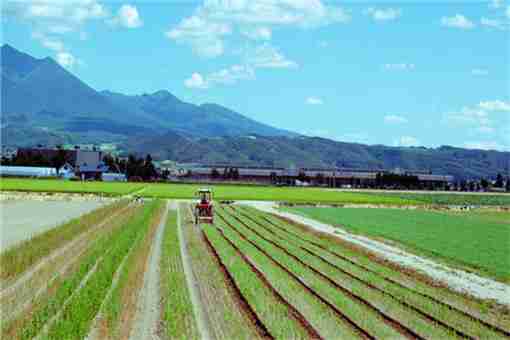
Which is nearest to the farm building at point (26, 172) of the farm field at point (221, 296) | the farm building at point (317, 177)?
the farm building at point (317, 177)

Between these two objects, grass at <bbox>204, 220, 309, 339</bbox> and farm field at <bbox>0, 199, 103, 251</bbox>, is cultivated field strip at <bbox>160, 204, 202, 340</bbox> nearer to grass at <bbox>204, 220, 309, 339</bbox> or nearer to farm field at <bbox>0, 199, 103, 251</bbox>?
grass at <bbox>204, 220, 309, 339</bbox>

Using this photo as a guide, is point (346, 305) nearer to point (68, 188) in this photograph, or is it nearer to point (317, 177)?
point (68, 188)

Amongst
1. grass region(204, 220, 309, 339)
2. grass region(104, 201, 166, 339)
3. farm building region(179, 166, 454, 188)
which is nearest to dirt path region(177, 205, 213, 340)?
grass region(204, 220, 309, 339)

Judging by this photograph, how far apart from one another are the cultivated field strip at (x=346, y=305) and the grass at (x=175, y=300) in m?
2.96

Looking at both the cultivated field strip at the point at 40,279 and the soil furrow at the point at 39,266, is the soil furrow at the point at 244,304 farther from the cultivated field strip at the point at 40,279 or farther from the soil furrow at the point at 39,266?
the soil furrow at the point at 39,266

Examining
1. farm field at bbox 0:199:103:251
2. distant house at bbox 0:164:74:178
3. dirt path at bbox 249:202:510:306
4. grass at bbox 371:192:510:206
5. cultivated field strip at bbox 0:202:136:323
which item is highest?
distant house at bbox 0:164:74:178

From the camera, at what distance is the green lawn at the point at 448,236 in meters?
23.8

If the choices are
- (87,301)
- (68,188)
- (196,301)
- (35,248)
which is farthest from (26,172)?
(87,301)

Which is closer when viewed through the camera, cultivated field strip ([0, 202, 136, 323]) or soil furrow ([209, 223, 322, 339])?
soil furrow ([209, 223, 322, 339])

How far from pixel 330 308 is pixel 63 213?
31.7 meters

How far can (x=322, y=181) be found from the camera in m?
158

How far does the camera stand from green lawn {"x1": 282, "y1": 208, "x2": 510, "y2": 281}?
23750 millimetres

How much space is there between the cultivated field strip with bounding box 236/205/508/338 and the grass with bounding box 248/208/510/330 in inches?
2.5

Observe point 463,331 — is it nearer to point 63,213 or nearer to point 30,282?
point 30,282
